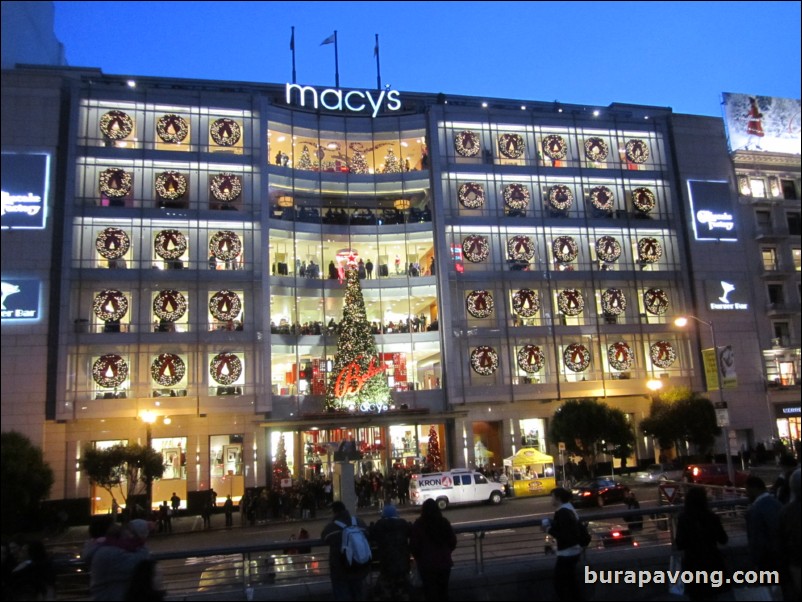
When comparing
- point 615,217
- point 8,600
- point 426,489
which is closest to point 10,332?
point 426,489

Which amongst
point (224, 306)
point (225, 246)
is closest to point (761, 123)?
point (225, 246)

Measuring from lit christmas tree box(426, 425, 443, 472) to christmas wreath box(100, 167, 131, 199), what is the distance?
81.4 feet

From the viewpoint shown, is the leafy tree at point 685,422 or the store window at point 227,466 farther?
the leafy tree at point 685,422

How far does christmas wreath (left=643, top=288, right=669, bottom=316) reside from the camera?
4888 cm

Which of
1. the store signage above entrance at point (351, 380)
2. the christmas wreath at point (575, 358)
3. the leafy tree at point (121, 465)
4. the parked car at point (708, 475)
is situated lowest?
the parked car at point (708, 475)

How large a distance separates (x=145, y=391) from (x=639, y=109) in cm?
4447

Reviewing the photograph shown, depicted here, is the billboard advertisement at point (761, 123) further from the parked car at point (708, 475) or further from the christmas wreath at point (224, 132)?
the christmas wreath at point (224, 132)

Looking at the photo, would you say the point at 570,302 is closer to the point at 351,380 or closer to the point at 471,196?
the point at 471,196

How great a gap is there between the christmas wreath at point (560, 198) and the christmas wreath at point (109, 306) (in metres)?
30.1

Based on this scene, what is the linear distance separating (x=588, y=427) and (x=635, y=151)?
961 inches

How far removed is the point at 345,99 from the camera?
161 ft

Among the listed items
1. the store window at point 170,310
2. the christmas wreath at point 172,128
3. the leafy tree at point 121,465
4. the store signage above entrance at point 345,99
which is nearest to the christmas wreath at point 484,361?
the store window at point 170,310

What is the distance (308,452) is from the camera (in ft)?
139

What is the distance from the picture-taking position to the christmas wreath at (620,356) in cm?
A: 4703
